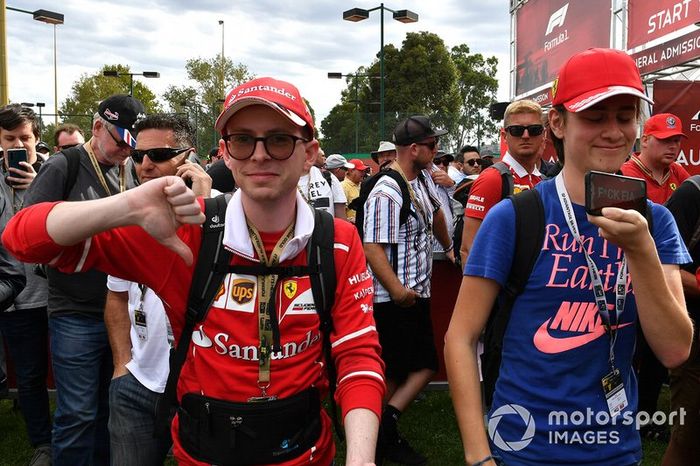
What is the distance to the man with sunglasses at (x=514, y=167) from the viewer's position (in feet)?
14.0

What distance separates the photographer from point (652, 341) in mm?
1910

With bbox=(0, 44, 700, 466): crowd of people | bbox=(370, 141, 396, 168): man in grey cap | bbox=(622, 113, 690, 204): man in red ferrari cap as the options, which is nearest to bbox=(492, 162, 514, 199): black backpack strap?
bbox=(622, 113, 690, 204): man in red ferrari cap

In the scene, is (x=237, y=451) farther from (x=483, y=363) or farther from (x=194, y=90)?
(x=194, y=90)

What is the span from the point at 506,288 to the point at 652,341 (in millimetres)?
446

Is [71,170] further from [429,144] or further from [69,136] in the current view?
[69,136]

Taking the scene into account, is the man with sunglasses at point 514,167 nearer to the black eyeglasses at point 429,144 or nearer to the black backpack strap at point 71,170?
the black eyeglasses at point 429,144

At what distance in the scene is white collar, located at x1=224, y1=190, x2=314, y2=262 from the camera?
1.93 meters

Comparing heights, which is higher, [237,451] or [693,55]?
[693,55]

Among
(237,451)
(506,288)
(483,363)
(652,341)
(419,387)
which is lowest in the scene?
(419,387)

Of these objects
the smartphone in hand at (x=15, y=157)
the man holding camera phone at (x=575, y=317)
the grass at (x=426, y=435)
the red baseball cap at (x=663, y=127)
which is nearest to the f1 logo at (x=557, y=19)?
the red baseball cap at (x=663, y=127)

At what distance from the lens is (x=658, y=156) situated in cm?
590

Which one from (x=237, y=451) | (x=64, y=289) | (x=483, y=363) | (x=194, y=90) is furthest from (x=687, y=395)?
(x=194, y=90)

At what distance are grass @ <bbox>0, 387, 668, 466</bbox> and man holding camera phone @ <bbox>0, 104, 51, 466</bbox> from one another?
0.56 metres

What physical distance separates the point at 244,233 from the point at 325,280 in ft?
0.95
